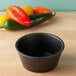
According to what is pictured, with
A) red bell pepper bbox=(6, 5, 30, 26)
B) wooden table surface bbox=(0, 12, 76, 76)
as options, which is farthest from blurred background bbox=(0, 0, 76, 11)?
Answer: red bell pepper bbox=(6, 5, 30, 26)

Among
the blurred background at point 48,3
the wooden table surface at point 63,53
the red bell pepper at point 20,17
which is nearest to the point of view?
the wooden table surface at point 63,53

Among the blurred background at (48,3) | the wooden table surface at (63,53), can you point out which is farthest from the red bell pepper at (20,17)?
the blurred background at (48,3)

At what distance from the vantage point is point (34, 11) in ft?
3.44

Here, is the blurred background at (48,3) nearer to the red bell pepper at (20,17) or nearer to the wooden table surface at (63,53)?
the wooden table surface at (63,53)

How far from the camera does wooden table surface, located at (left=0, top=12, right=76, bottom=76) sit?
2.31ft

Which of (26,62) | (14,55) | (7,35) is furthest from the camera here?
(7,35)

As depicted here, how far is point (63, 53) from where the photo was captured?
0.80 m

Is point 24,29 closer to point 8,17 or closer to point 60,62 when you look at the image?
point 8,17

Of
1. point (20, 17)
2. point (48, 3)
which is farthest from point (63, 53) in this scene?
point (48, 3)

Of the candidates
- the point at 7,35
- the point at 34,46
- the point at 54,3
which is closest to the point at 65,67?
the point at 34,46

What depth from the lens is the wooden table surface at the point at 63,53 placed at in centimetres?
71

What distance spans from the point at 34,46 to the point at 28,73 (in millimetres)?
110

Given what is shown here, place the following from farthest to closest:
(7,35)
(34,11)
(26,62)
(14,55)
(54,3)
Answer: (54,3), (34,11), (7,35), (14,55), (26,62)

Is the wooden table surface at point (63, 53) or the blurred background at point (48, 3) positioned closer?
the wooden table surface at point (63, 53)
